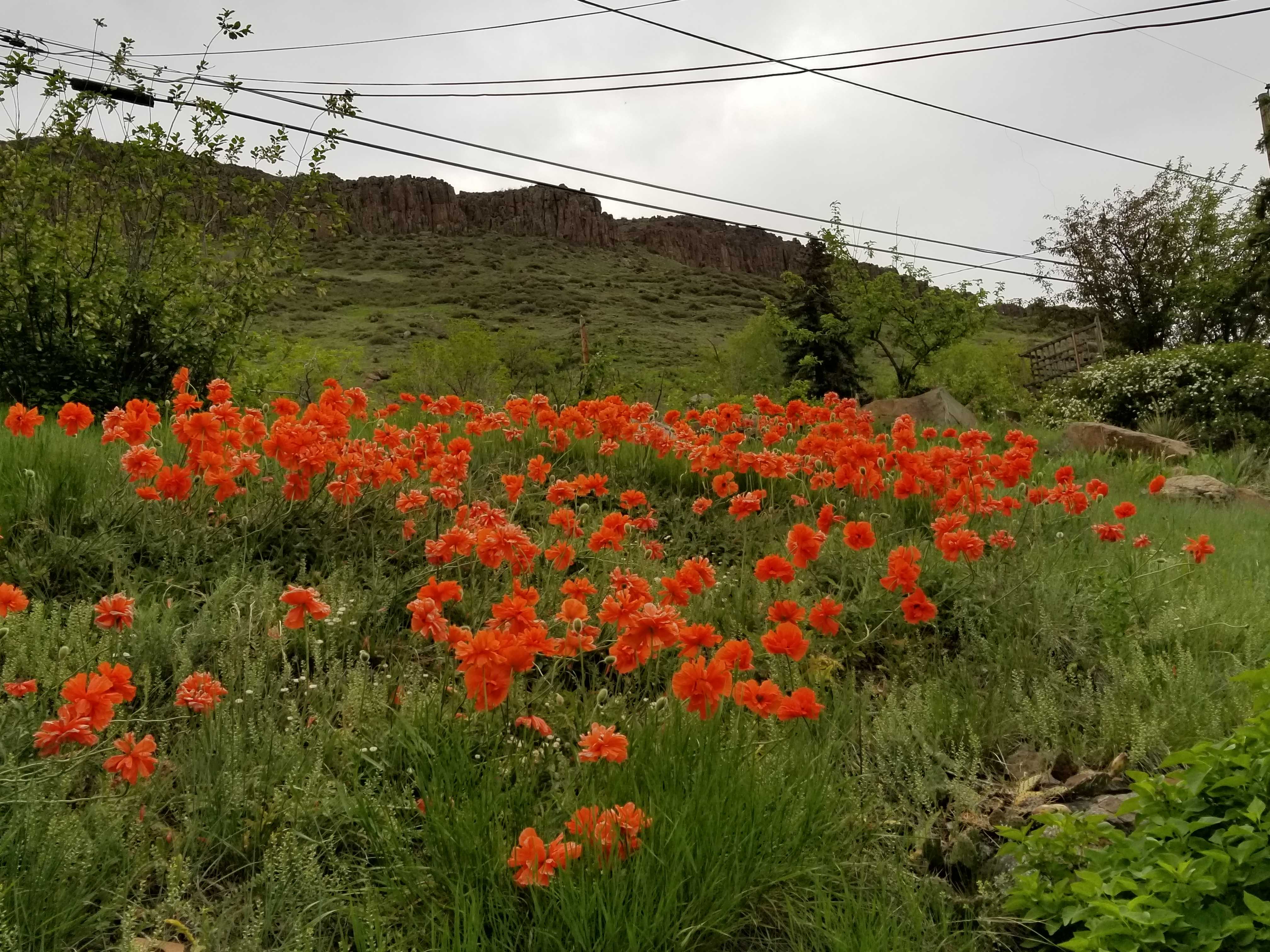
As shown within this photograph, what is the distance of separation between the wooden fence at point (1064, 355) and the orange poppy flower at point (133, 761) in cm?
3037

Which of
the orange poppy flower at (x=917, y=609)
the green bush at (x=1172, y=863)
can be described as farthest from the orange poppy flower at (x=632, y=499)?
the green bush at (x=1172, y=863)

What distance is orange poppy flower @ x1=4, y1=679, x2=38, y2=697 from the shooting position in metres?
1.79

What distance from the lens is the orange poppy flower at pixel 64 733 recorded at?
1.51 meters

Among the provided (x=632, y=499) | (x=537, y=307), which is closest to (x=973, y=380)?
(x=632, y=499)

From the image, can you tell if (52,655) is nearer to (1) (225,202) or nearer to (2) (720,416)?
(2) (720,416)

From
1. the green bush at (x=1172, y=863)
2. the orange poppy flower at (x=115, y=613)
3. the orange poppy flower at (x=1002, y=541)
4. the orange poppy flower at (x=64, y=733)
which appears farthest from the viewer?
the orange poppy flower at (x=1002, y=541)

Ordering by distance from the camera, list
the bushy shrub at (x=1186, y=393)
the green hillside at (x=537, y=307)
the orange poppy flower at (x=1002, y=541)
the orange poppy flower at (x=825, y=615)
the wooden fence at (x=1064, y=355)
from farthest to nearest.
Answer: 1. the green hillside at (x=537, y=307)
2. the wooden fence at (x=1064, y=355)
3. the bushy shrub at (x=1186, y=393)
4. the orange poppy flower at (x=1002, y=541)
5. the orange poppy flower at (x=825, y=615)

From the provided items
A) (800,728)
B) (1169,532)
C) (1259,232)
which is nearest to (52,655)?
(800,728)

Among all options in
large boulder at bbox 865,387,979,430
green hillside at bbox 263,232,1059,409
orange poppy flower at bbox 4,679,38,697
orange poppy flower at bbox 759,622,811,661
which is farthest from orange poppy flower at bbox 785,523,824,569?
green hillside at bbox 263,232,1059,409

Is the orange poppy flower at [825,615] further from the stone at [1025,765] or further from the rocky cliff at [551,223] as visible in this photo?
the rocky cliff at [551,223]

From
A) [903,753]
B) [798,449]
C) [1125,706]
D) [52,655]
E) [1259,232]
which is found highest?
[1259,232]

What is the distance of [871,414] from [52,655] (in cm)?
473

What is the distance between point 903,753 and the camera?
239 cm

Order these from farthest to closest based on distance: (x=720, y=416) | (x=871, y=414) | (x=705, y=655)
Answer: (x=871, y=414) → (x=720, y=416) → (x=705, y=655)
